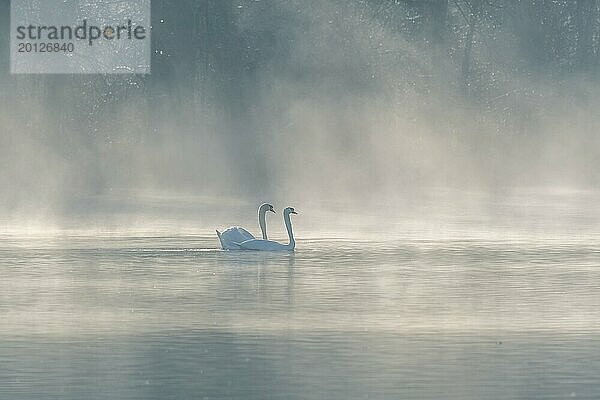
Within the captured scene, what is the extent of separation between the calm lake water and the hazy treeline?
2354 cm

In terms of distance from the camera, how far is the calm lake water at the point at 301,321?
10.4 metres

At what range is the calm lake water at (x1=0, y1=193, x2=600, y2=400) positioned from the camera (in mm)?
10375

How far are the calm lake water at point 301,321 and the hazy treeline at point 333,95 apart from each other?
77.2 ft

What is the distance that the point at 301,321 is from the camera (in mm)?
12977

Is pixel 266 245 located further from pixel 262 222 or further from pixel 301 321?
pixel 301 321

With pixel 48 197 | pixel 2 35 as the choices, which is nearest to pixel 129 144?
pixel 2 35

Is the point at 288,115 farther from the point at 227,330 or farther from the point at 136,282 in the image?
the point at 227,330

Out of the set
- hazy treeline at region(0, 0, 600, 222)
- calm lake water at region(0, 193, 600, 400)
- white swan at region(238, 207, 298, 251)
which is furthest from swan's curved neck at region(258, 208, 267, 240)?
hazy treeline at region(0, 0, 600, 222)

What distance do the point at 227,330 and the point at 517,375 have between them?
250cm

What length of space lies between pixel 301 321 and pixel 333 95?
3766 cm

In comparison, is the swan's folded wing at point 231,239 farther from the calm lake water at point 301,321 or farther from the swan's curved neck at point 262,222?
the swan's curved neck at point 262,222

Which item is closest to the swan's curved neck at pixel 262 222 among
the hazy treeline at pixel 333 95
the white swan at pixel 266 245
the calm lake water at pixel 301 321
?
the calm lake water at pixel 301 321

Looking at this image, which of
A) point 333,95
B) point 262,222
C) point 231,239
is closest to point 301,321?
point 231,239

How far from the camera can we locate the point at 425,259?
1806 centimetres
